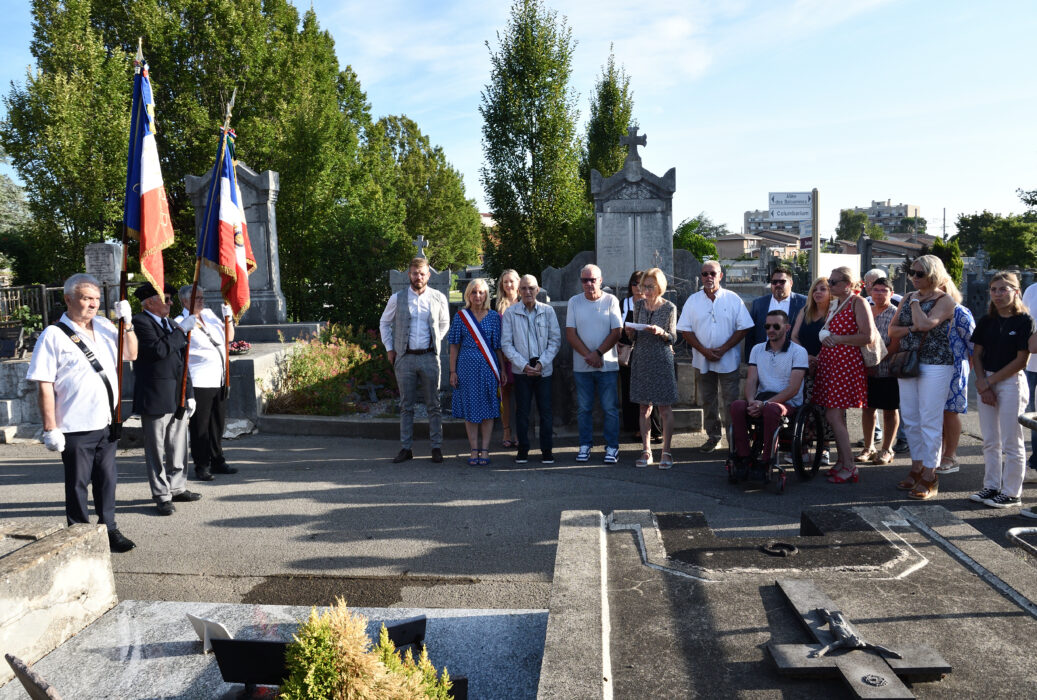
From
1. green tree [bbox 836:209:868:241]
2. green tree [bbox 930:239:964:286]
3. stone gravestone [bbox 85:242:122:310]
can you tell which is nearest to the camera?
stone gravestone [bbox 85:242:122:310]

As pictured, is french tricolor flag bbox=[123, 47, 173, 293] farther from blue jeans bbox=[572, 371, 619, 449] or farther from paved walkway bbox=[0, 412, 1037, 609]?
blue jeans bbox=[572, 371, 619, 449]

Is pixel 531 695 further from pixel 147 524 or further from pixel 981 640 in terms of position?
pixel 147 524

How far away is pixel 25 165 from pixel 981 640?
20883 mm

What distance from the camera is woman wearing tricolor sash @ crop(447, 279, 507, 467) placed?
798 cm

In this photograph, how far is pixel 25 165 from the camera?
1823 cm

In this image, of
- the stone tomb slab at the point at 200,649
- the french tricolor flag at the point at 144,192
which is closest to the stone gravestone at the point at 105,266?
the french tricolor flag at the point at 144,192

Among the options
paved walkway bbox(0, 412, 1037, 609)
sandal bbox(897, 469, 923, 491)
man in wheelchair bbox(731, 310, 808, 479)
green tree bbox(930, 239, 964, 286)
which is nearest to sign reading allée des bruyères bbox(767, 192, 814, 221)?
paved walkway bbox(0, 412, 1037, 609)

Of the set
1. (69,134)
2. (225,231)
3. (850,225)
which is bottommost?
(225,231)

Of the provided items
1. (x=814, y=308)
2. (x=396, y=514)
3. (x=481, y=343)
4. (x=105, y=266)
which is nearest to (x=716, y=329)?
(x=814, y=308)

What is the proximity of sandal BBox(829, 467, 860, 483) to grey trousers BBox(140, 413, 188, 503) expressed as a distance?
5.64 meters

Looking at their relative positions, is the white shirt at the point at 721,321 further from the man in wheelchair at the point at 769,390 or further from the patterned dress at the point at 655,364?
the man in wheelchair at the point at 769,390

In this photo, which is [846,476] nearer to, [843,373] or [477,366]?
[843,373]

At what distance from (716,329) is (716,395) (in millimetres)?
739

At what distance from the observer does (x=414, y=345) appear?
26.5 feet
